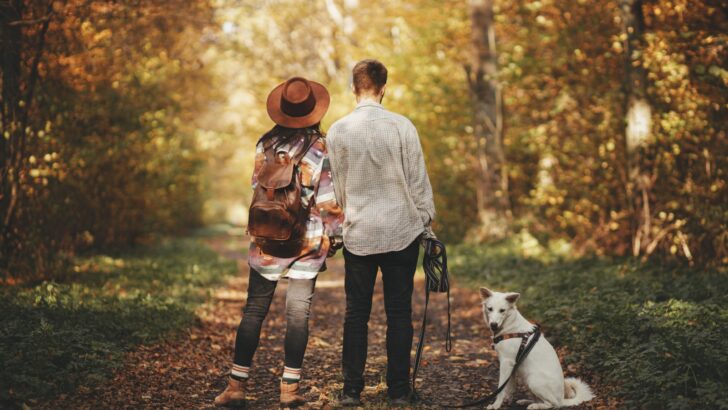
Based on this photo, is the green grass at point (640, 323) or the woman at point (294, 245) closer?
the green grass at point (640, 323)

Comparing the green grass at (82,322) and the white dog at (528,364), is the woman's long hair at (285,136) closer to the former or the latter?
the white dog at (528,364)

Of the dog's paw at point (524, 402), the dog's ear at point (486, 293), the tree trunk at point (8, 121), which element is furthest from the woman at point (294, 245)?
the tree trunk at point (8, 121)

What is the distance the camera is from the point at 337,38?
24.0 m

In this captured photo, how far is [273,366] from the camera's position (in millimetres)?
5777

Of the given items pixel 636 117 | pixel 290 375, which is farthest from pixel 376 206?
pixel 636 117

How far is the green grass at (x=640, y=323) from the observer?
159 inches

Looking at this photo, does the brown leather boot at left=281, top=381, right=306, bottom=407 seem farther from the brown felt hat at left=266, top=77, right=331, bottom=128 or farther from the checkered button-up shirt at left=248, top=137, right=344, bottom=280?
the brown felt hat at left=266, top=77, right=331, bottom=128

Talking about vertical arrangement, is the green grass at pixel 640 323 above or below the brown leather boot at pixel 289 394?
above

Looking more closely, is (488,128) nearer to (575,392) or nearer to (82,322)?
(575,392)

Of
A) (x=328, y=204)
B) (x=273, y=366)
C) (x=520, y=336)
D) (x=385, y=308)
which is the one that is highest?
(x=328, y=204)

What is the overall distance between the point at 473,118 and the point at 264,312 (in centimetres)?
1045

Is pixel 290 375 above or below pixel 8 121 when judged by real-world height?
below

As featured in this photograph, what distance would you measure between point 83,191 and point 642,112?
8930 mm

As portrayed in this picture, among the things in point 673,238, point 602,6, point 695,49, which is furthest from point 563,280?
point 602,6
